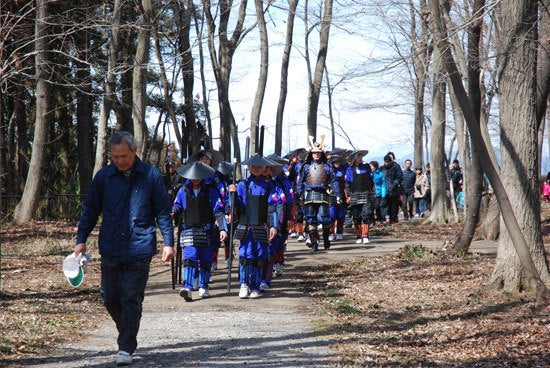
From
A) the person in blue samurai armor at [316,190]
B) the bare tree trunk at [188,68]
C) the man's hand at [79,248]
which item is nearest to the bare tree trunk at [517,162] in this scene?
the man's hand at [79,248]

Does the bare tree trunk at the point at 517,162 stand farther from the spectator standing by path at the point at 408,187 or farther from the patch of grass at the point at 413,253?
the spectator standing by path at the point at 408,187

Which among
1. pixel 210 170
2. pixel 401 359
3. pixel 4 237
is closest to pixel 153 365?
pixel 401 359

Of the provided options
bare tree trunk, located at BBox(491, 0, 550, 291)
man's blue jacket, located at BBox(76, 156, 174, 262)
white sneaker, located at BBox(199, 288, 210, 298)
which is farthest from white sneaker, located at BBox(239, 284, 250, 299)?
man's blue jacket, located at BBox(76, 156, 174, 262)

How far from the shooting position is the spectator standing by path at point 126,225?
7.06 meters

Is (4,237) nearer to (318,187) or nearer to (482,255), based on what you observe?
(318,187)

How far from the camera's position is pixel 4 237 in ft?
62.7

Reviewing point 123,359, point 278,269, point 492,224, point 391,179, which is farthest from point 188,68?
point 123,359

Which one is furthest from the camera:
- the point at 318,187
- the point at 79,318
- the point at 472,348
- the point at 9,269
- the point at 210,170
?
the point at 318,187

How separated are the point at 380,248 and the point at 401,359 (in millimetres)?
10897

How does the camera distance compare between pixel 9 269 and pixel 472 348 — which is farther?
pixel 9 269

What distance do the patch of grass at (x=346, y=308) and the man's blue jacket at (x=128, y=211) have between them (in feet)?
11.5

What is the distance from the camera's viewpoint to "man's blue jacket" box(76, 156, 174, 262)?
7066 mm

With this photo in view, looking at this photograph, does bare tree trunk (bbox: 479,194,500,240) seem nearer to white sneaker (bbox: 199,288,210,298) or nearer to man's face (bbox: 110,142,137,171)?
white sneaker (bbox: 199,288,210,298)

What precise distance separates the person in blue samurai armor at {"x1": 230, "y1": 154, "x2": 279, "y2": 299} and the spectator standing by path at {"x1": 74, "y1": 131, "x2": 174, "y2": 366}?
4.40 m
